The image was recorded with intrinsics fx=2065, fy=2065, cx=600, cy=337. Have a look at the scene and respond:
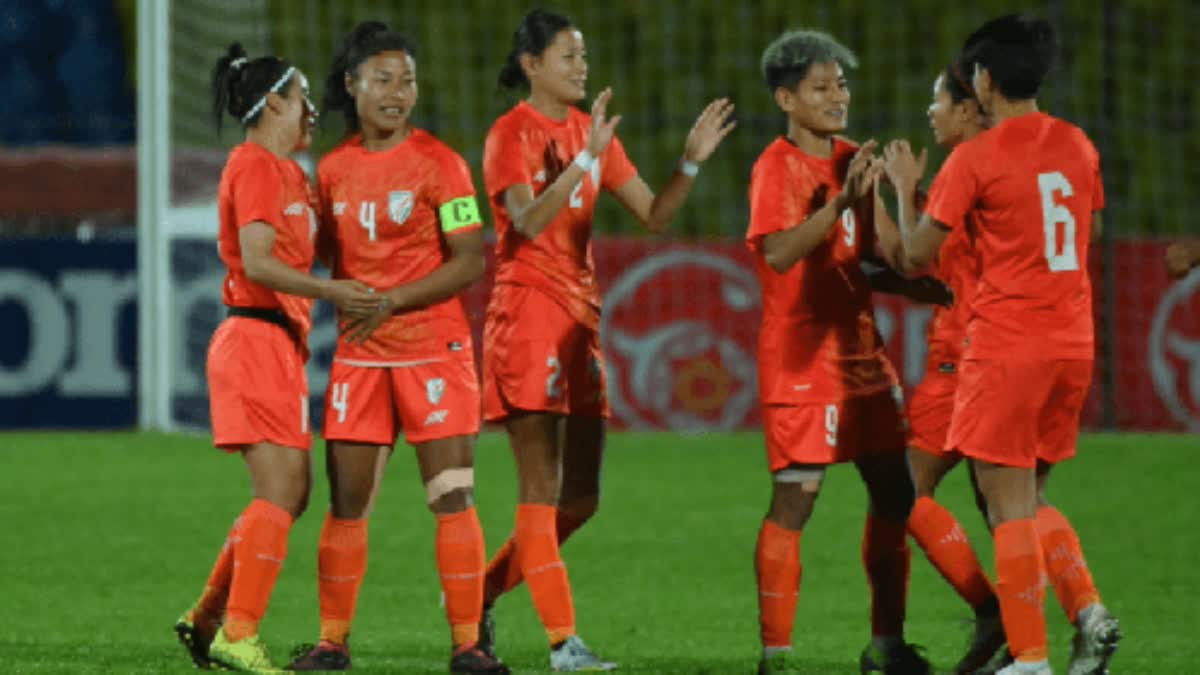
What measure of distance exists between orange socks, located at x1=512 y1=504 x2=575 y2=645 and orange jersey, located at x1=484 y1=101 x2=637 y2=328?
57 centimetres

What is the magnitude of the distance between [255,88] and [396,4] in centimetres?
1146

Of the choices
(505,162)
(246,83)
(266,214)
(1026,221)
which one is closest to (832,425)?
(1026,221)

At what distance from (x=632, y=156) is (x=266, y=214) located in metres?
11.0

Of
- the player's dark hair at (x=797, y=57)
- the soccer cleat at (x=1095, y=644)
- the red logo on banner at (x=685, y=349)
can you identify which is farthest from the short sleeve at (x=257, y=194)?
the red logo on banner at (x=685, y=349)

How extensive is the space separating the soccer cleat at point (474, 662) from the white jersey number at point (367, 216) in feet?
3.63

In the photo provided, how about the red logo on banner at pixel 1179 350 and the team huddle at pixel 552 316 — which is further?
the red logo on banner at pixel 1179 350

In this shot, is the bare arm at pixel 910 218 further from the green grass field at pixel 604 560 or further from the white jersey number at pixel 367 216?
the white jersey number at pixel 367 216

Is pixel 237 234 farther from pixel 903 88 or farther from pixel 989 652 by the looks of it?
pixel 903 88

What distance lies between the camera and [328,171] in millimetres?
5520

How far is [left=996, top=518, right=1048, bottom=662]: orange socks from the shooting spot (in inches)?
192

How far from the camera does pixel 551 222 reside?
5.61 metres

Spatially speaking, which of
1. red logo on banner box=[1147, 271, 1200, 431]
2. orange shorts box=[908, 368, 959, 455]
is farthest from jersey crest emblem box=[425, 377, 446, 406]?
red logo on banner box=[1147, 271, 1200, 431]

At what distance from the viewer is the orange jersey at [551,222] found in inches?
222

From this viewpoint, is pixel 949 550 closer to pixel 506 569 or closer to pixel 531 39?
pixel 506 569
